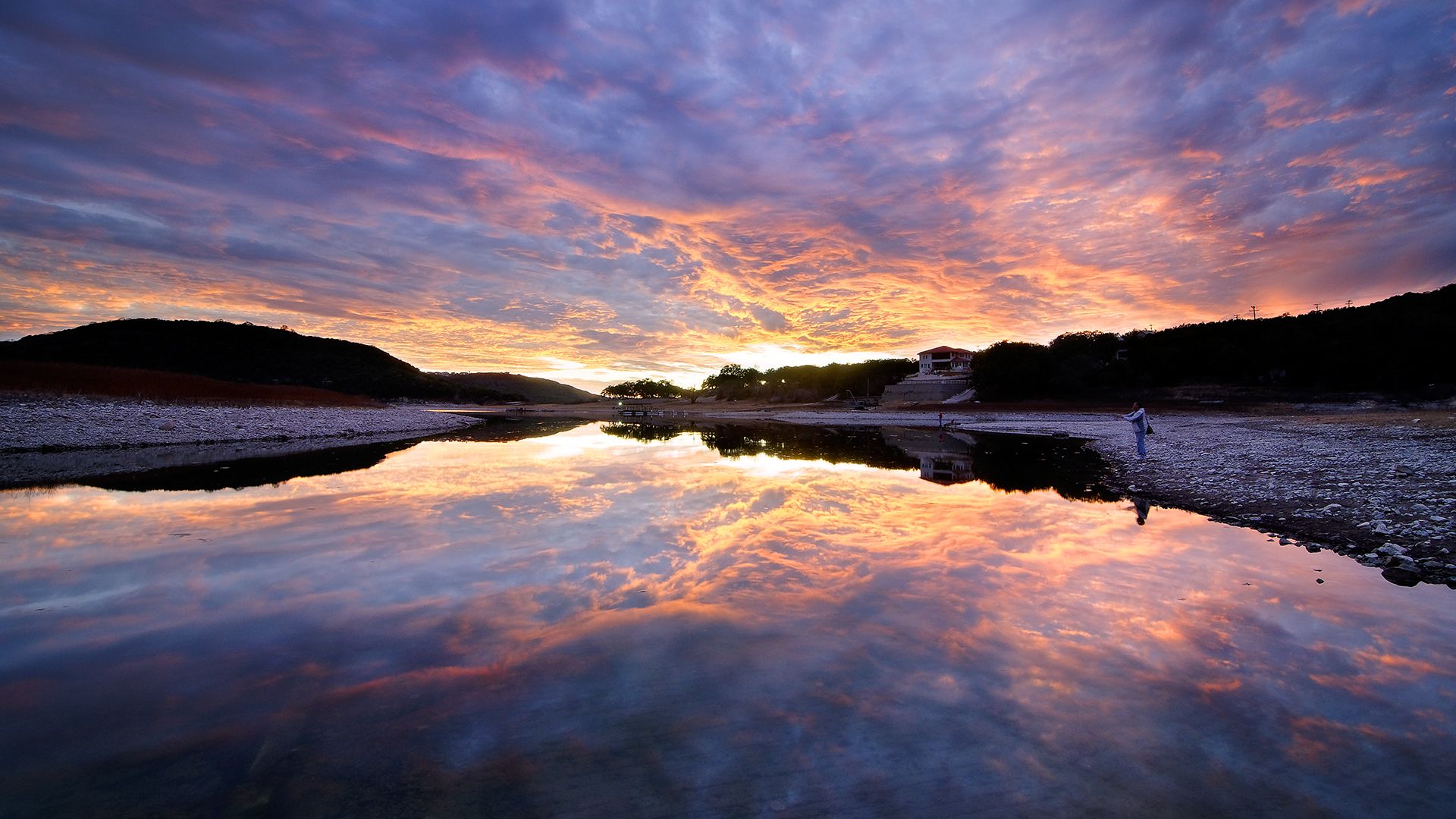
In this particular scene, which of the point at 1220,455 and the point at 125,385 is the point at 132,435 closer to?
the point at 125,385

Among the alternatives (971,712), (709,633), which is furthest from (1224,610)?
(709,633)

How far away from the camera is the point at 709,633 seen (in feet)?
19.2

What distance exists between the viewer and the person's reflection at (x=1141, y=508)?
36.3 feet

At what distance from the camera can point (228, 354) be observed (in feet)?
399

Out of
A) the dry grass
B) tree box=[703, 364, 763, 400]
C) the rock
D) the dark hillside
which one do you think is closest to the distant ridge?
the dark hillside

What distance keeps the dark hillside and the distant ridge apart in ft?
0.40

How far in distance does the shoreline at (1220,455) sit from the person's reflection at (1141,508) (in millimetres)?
298

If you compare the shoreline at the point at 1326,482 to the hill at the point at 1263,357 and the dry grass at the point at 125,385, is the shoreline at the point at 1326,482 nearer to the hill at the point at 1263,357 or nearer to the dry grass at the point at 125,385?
the hill at the point at 1263,357

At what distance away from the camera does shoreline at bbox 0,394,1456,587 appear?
9320mm

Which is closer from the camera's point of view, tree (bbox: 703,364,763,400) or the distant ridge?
the distant ridge

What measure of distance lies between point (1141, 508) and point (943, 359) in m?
104

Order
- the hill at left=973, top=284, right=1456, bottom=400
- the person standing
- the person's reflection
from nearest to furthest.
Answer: the person's reflection < the person standing < the hill at left=973, top=284, right=1456, bottom=400

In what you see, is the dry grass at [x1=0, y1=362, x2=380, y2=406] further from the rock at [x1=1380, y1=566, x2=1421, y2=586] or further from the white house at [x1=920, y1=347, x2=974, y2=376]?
the white house at [x1=920, y1=347, x2=974, y2=376]

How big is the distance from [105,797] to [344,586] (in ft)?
13.9
